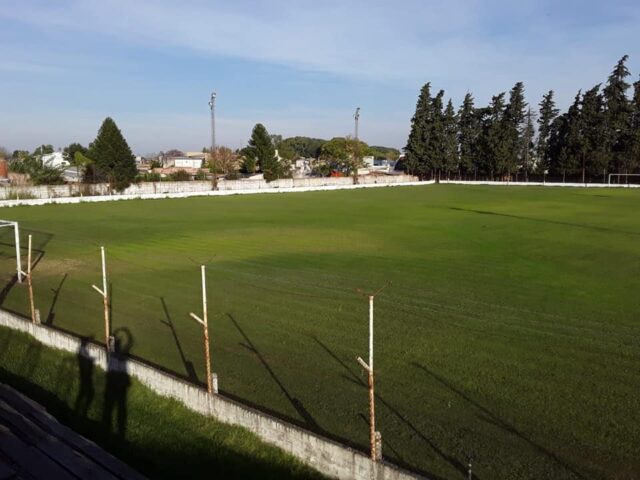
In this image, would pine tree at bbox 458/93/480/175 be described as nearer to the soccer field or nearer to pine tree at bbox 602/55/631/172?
pine tree at bbox 602/55/631/172

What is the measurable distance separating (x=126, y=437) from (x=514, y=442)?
4.82 metres

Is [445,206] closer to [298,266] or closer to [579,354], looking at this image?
[298,266]

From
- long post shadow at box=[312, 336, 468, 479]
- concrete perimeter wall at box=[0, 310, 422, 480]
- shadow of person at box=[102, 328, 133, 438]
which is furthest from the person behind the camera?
shadow of person at box=[102, 328, 133, 438]

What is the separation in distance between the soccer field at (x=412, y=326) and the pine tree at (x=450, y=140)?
5378 centimetres

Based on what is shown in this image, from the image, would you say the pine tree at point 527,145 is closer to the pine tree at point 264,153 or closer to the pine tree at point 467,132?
the pine tree at point 467,132

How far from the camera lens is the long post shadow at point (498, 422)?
6.26m

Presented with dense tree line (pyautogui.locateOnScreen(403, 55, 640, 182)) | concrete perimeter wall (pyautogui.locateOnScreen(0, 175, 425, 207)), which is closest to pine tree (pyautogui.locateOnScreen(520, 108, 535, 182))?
dense tree line (pyautogui.locateOnScreen(403, 55, 640, 182))

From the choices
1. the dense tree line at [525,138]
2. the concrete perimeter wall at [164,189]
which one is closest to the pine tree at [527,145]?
the dense tree line at [525,138]

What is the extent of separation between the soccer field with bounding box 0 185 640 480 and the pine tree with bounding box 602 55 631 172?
4699 cm

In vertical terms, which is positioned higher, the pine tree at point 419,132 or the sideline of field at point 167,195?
the pine tree at point 419,132

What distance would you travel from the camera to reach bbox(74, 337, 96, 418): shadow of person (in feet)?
26.2

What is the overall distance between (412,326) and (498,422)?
3.87 meters

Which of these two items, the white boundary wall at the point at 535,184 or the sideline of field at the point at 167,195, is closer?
the sideline of field at the point at 167,195

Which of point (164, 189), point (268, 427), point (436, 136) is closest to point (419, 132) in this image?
point (436, 136)
